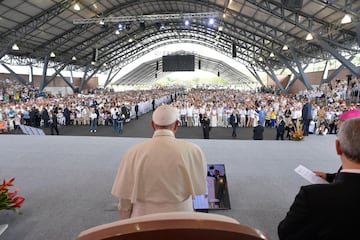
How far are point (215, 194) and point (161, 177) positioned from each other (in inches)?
57.9

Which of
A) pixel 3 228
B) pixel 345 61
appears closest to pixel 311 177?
pixel 3 228

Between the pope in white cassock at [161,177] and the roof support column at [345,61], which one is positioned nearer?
the pope in white cassock at [161,177]

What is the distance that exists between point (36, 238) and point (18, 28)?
75.8ft

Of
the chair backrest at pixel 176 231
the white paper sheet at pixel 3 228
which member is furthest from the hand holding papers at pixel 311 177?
the white paper sheet at pixel 3 228

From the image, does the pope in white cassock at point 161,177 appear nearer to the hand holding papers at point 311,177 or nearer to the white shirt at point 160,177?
the white shirt at point 160,177

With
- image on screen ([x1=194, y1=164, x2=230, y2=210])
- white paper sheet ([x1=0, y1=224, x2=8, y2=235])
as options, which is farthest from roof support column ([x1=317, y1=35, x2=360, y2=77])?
white paper sheet ([x1=0, y1=224, x2=8, y2=235])

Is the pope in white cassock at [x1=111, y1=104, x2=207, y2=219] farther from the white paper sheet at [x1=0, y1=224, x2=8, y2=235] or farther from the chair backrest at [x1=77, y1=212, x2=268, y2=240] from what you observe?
the white paper sheet at [x1=0, y1=224, x2=8, y2=235]

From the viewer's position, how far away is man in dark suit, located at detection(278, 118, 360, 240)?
36.2 inches

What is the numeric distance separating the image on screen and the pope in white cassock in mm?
1146

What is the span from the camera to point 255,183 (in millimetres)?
3090

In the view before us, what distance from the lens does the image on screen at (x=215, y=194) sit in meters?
2.47

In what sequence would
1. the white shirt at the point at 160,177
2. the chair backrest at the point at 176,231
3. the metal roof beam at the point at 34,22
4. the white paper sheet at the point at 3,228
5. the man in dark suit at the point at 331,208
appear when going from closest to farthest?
the chair backrest at the point at 176,231 → the man in dark suit at the point at 331,208 → the white shirt at the point at 160,177 → the white paper sheet at the point at 3,228 → the metal roof beam at the point at 34,22

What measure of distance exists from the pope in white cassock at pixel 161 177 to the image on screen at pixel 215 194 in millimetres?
1146

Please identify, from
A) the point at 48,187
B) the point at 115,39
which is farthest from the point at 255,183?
the point at 115,39
